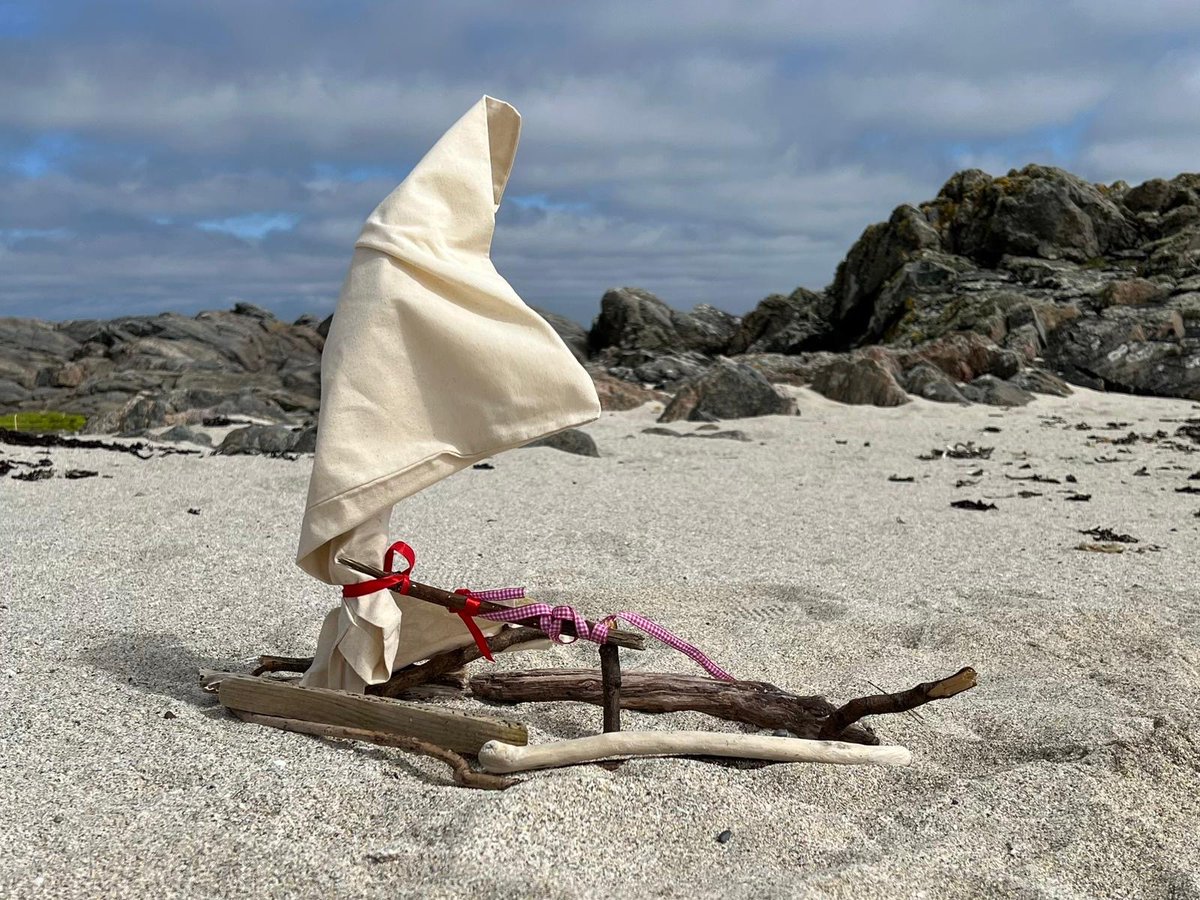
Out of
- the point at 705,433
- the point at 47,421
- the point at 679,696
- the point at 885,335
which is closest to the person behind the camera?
the point at 679,696

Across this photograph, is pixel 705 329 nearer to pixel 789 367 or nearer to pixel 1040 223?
pixel 1040 223

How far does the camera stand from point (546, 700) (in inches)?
147

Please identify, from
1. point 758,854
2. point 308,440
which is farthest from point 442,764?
point 308,440

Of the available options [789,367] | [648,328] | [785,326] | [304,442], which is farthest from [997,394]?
[785,326]

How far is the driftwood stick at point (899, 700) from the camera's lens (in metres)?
3.03

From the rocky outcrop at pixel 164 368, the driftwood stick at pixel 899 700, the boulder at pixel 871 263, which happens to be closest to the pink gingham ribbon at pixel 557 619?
the driftwood stick at pixel 899 700

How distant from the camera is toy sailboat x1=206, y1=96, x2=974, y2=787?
10.5ft

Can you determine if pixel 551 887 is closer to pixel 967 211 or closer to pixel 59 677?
pixel 59 677

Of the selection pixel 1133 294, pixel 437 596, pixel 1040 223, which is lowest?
pixel 437 596

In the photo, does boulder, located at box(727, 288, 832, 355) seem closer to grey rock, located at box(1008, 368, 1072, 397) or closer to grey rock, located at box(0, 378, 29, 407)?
grey rock, located at box(1008, 368, 1072, 397)

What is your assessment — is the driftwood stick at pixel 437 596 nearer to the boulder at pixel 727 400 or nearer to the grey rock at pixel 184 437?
the grey rock at pixel 184 437

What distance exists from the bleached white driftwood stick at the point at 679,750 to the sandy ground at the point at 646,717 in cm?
6

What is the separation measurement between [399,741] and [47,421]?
56.4 ft

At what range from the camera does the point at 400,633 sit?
3598mm
